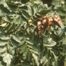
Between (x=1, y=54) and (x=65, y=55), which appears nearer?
(x=1, y=54)

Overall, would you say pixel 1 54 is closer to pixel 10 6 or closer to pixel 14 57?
pixel 14 57

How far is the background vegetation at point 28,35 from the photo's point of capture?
258 centimetres

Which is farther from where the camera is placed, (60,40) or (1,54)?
(60,40)

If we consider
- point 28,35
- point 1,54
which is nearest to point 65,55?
point 28,35

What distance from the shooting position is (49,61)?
266cm

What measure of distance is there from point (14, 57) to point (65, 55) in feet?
1.24

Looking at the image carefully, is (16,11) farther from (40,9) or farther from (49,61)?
(49,61)

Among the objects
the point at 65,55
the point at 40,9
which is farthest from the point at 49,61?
the point at 40,9

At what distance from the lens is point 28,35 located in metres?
2.67

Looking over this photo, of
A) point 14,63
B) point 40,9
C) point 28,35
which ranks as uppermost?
point 40,9

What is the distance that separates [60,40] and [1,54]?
1.51 ft

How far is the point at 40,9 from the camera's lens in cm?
271

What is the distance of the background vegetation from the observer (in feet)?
8.46

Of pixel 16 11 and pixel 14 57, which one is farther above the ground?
pixel 16 11
